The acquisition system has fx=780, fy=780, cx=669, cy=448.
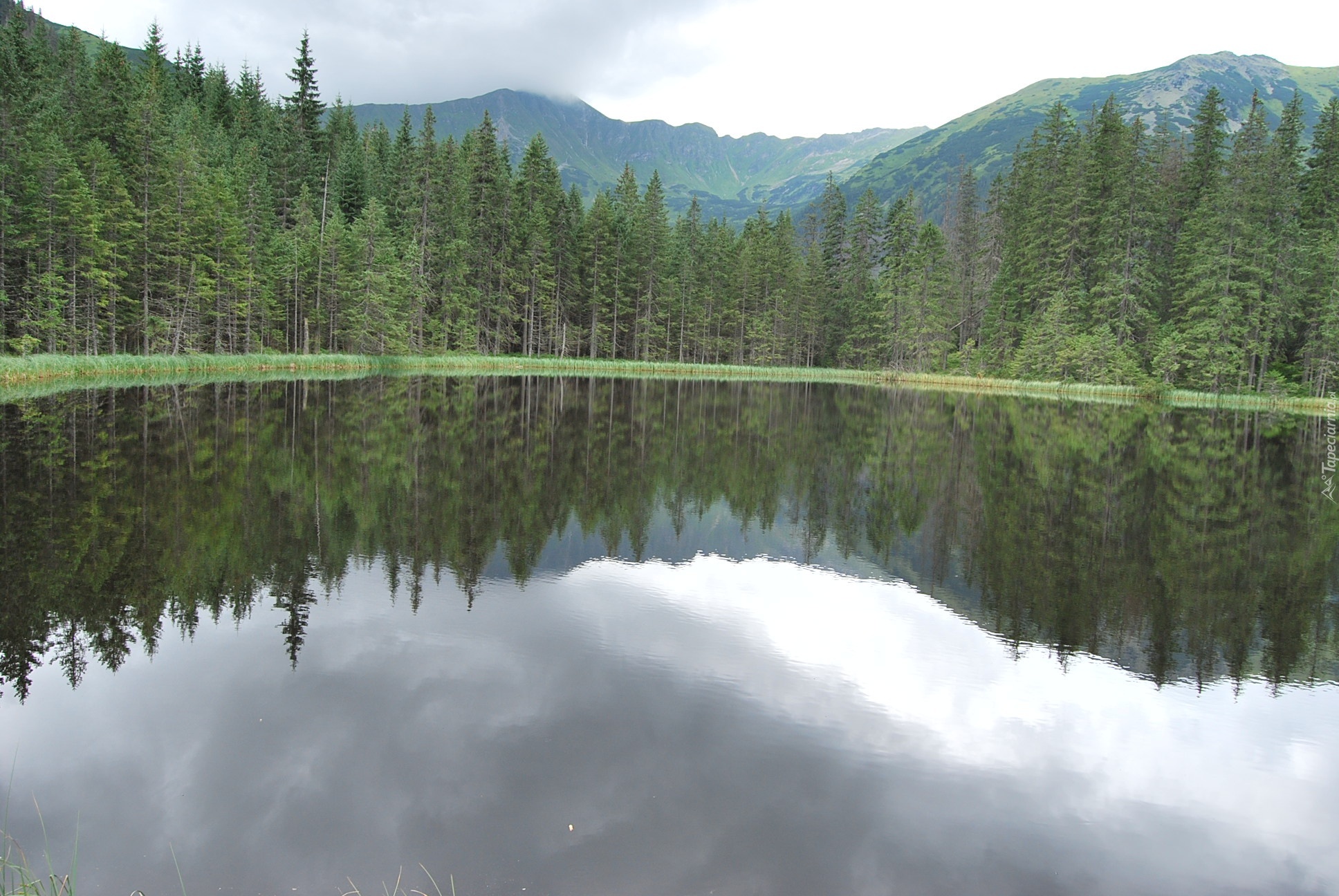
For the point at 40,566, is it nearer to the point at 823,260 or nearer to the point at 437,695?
the point at 437,695

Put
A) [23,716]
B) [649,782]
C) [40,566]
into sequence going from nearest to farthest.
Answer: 1. [649,782]
2. [23,716]
3. [40,566]

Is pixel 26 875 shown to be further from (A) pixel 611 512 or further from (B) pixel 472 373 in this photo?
(B) pixel 472 373

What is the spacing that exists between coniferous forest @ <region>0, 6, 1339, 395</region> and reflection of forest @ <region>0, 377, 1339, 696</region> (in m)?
22.4

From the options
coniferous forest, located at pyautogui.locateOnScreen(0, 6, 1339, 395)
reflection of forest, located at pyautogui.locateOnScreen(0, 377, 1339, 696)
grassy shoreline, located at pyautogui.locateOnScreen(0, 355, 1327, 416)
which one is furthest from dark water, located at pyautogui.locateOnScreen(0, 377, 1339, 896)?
coniferous forest, located at pyautogui.locateOnScreen(0, 6, 1339, 395)

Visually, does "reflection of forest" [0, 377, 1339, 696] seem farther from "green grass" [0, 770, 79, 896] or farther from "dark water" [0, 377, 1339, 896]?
"green grass" [0, 770, 79, 896]

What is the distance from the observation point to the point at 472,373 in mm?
58844

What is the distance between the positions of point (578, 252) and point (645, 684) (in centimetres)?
7747

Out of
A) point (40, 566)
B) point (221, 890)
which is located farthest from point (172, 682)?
point (40, 566)

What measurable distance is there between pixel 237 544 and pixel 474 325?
60.9 meters

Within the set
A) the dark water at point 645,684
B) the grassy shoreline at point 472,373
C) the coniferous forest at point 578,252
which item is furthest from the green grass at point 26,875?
the coniferous forest at point 578,252

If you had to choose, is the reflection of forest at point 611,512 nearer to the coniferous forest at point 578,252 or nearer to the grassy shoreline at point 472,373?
the grassy shoreline at point 472,373

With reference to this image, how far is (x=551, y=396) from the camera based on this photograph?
131 feet

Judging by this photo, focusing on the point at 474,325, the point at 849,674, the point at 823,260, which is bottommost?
the point at 849,674

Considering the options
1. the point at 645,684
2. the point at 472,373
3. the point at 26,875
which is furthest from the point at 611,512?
the point at 472,373
